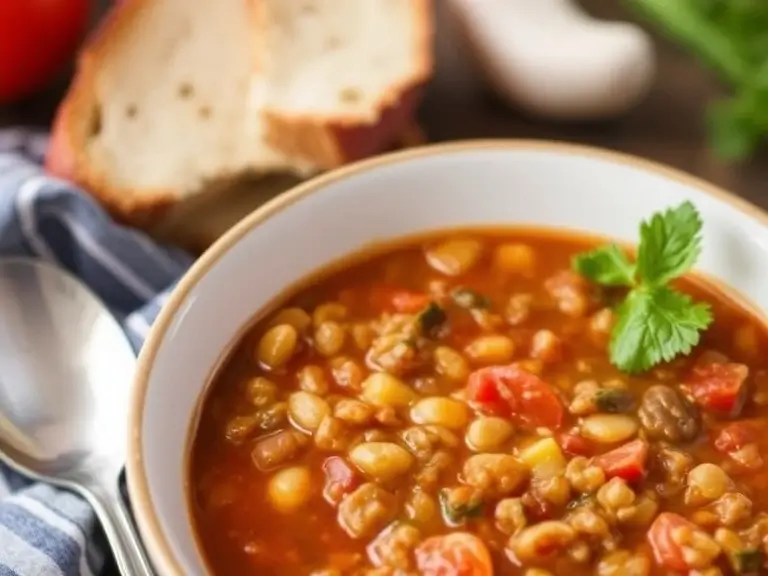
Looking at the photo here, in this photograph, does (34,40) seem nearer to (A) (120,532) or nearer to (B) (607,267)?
(A) (120,532)

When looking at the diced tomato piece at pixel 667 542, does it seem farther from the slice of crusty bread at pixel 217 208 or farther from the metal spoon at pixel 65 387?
the slice of crusty bread at pixel 217 208

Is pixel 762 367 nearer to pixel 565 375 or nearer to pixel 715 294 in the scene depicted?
pixel 715 294

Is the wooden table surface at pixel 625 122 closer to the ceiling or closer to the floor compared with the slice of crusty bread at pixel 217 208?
closer to the ceiling

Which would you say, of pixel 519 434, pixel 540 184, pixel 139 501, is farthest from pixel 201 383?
pixel 540 184

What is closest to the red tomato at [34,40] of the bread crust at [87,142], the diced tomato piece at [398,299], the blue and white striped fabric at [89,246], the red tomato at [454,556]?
the bread crust at [87,142]

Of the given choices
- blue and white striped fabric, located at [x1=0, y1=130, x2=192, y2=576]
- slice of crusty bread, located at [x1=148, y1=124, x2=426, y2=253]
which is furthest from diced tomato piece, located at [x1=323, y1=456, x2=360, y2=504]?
slice of crusty bread, located at [x1=148, y1=124, x2=426, y2=253]

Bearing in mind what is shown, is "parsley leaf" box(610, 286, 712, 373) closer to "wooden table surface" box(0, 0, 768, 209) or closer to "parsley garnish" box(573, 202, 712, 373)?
"parsley garnish" box(573, 202, 712, 373)

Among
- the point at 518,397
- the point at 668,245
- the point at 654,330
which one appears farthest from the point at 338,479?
the point at 668,245

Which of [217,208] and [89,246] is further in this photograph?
[217,208]
